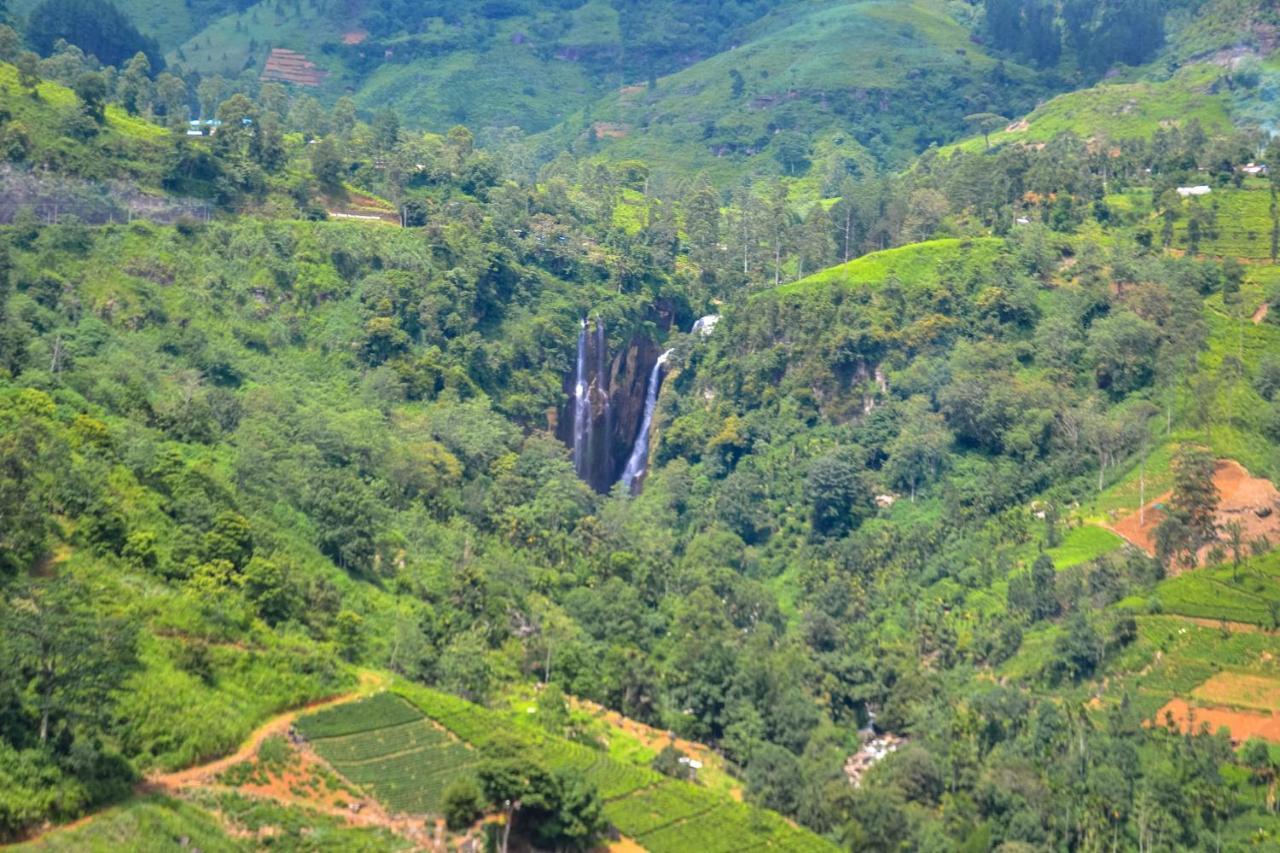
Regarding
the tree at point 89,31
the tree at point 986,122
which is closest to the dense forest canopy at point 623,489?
the tree at point 89,31

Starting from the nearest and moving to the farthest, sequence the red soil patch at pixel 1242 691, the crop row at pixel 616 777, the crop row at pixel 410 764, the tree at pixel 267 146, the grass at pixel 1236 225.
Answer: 1. the crop row at pixel 410 764
2. the crop row at pixel 616 777
3. the red soil patch at pixel 1242 691
4. the grass at pixel 1236 225
5. the tree at pixel 267 146

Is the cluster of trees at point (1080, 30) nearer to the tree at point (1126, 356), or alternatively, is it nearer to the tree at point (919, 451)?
the tree at point (1126, 356)

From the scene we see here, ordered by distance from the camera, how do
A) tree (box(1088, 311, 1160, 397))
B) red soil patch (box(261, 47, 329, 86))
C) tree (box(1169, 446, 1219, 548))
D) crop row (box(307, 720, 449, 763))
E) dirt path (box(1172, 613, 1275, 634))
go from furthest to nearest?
1. red soil patch (box(261, 47, 329, 86))
2. tree (box(1088, 311, 1160, 397))
3. tree (box(1169, 446, 1219, 548))
4. dirt path (box(1172, 613, 1275, 634))
5. crop row (box(307, 720, 449, 763))

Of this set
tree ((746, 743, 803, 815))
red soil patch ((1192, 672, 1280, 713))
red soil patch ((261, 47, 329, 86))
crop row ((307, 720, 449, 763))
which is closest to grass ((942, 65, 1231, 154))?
red soil patch ((1192, 672, 1280, 713))

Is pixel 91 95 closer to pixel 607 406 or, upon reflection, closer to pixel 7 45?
pixel 7 45

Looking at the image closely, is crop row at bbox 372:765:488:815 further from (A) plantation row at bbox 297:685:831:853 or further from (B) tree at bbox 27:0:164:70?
(B) tree at bbox 27:0:164:70

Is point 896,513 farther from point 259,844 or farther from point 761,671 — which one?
point 259,844

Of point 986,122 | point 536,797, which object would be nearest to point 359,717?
point 536,797
